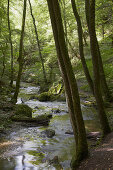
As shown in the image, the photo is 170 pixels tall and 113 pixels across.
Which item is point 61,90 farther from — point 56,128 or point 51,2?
point 51,2

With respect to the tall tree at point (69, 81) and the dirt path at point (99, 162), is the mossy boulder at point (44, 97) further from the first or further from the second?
the dirt path at point (99, 162)

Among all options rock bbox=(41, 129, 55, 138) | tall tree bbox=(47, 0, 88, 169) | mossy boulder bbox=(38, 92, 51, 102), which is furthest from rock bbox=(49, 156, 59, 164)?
mossy boulder bbox=(38, 92, 51, 102)

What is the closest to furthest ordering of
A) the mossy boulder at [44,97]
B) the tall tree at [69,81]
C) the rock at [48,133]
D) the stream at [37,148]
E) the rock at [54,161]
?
1. the tall tree at [69,81]
2. the stream at [37,148]
3. the rock at [54,161]
4. the rock at [48,133]
5. the mossy boulder at [44,97]

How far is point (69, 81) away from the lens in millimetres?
4016

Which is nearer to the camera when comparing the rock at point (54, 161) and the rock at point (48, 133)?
the rock at point (54, 161)

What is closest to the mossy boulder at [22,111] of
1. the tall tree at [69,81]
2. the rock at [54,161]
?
the rock at [54,161]

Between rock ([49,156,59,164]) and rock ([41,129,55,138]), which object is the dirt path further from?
rock ([41,129,55,138])

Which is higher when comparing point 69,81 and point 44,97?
point 69,81

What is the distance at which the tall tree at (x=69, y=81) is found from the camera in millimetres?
3936

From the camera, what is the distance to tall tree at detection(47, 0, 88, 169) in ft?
12.9

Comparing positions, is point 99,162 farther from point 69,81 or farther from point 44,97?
point 44,97

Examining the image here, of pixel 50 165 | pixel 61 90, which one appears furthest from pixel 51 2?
pixel 61 90

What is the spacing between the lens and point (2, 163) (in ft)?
14.8

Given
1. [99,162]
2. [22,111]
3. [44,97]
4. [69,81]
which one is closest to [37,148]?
[99,162]
